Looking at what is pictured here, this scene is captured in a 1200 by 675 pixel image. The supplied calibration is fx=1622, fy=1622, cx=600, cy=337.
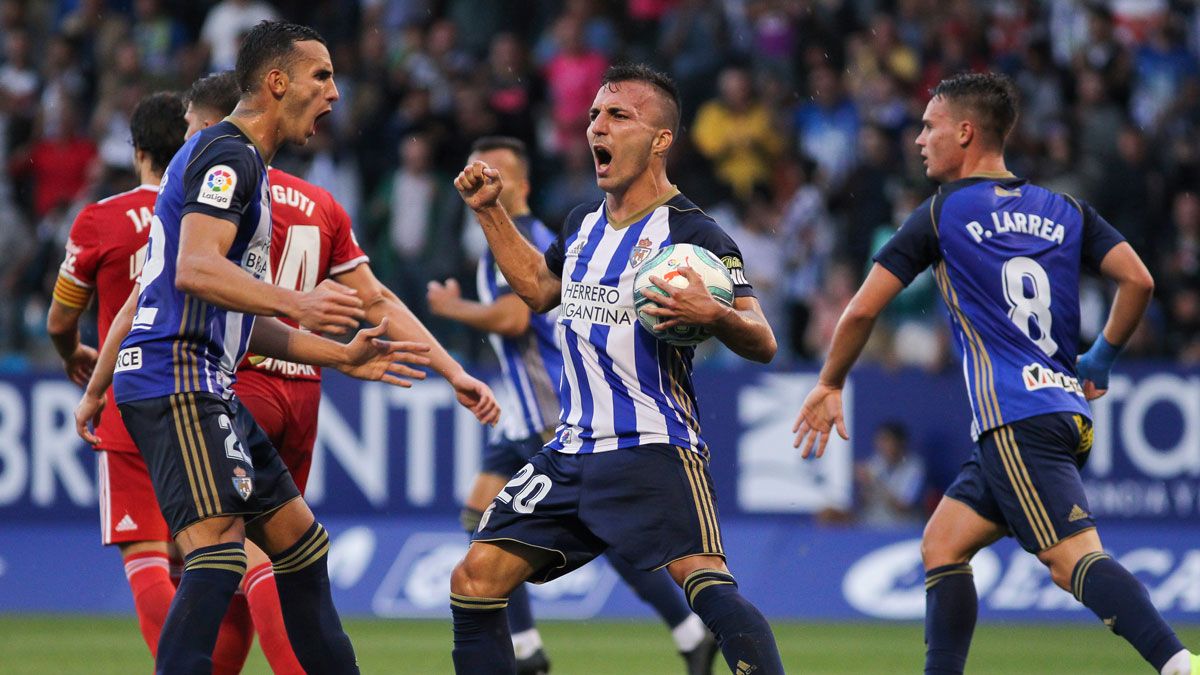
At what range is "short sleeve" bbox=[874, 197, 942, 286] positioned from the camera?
6422 mm

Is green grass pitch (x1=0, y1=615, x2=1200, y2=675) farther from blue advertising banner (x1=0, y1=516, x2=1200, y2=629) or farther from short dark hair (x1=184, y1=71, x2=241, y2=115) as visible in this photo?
short dark hair (x1=184, y1=71, x2=241, y2=115)

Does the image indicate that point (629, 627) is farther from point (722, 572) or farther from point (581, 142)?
point (722, 572)

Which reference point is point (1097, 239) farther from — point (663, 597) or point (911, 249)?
point (663, 597)

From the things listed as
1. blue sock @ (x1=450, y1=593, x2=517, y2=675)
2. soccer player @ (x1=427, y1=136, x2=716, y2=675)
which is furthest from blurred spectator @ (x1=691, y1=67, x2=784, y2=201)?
blue sock @ (x1=450, y1=593, x2=517, y2=675)

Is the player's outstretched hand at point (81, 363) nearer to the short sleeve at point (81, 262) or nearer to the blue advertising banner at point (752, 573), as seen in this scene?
the short sleeve at point (81, 262)

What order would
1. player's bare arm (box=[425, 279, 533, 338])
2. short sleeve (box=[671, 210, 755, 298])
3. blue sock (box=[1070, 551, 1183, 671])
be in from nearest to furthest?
short sleeve (box=[671, 210, 755, 298])
blue sock (box=[1070, 551, 1183, 671])
player's bare arm (box=[425, 279, 533, 338])

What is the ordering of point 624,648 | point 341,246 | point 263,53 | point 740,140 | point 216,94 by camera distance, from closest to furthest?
point 263,53 → point 216,94 → point 341,246 → point 624,648 → point 740,140

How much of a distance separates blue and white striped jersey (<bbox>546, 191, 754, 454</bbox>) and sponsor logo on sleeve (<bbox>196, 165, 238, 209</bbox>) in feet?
4.06

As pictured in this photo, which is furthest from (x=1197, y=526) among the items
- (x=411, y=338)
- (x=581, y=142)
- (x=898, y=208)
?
(x=411, y=338)

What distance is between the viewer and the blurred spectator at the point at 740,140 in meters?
15.3

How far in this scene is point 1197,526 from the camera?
41.5 ft

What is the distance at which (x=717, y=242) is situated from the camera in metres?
5.64

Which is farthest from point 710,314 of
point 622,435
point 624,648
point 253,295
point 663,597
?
point 624,648

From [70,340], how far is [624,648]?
459cm
